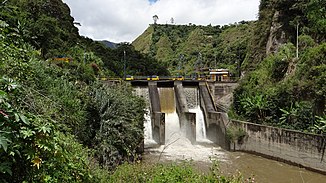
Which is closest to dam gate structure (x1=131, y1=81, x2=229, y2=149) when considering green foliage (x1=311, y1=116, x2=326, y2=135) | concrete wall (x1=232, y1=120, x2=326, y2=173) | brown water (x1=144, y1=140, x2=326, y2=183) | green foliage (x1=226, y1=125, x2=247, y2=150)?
green foliage (x1=226, y1=125, x2=247, y2=150)

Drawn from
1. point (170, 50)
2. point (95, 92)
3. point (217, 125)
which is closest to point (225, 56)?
point (170, 50)

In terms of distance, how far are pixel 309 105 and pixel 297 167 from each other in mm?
3287

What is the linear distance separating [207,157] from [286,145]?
4.02 metres

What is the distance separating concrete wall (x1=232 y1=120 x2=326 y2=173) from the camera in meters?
10.8

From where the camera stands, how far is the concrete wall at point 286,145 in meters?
10.8

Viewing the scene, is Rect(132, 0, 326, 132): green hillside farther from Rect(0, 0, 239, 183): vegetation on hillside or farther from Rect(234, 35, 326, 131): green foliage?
Rect(0, 0, 239, 183): vegetation on hillside

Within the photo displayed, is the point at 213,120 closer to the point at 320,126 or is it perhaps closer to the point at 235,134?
the point at 235,134

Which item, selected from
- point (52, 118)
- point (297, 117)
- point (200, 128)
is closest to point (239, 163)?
point (297, 117)

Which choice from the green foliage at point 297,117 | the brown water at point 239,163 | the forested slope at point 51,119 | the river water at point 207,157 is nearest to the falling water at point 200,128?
the river water at point 207,157

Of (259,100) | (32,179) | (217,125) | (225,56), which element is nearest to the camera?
(32,179)

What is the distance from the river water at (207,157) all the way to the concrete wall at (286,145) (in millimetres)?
350

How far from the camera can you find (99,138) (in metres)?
8.02

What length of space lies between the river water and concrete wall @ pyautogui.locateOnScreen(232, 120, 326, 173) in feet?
1.15

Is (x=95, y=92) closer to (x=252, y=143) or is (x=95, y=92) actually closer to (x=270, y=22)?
(x=252, y=143)
